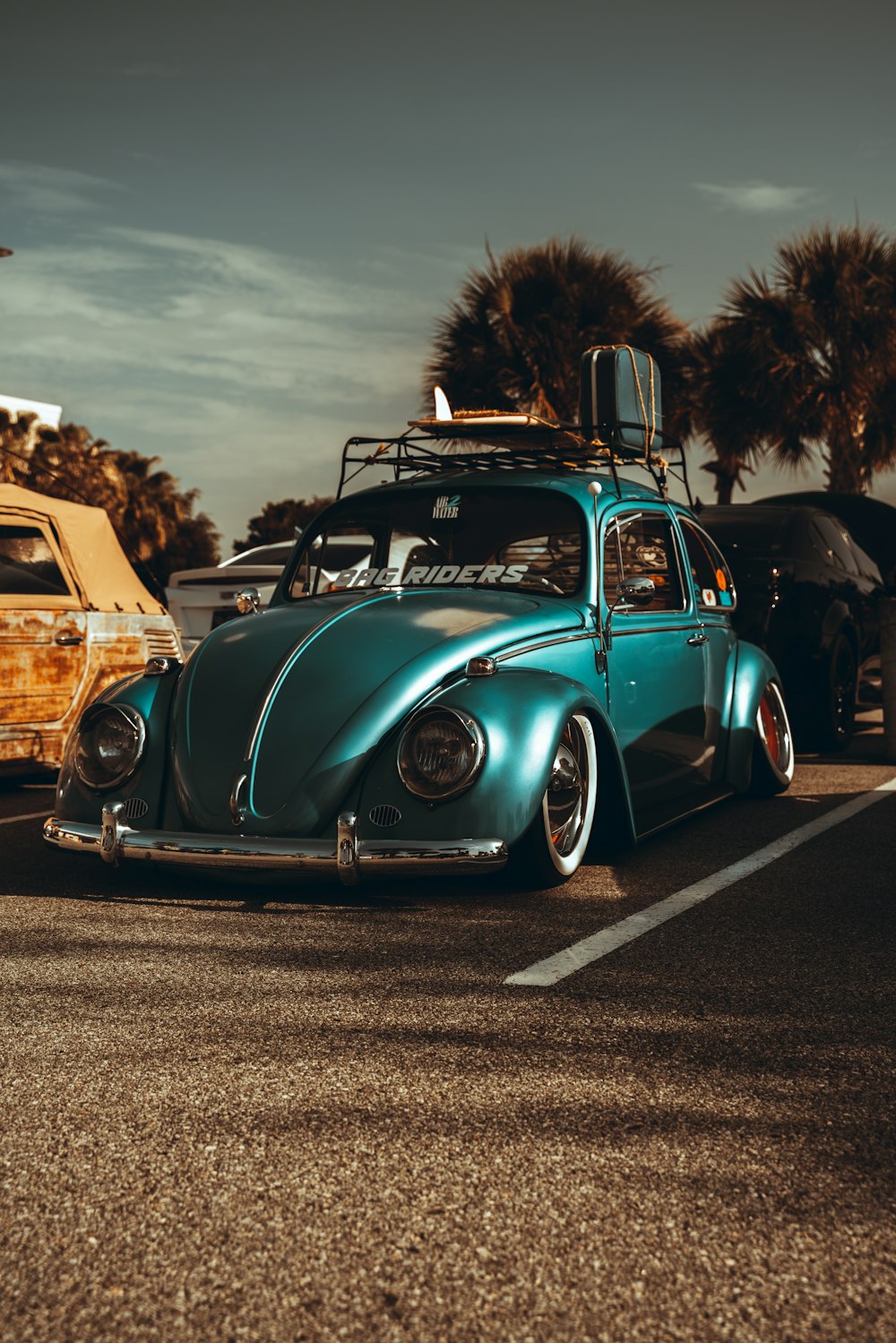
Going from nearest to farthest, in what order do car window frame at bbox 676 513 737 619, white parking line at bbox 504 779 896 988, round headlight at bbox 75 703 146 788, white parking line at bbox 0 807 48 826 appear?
white parking line at bbox 504 779 896 988
round headlight at bbox 75 703 146 788
car window frame at bbox 676 513 737 619
white parking line at bbox 0 807 48 826

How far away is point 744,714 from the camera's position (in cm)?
696

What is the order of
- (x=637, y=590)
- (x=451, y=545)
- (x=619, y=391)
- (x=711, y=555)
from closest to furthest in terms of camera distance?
(x=637, y=590) < (x=451, y=545) < (x=711, y=555) < (x=619, y=391)

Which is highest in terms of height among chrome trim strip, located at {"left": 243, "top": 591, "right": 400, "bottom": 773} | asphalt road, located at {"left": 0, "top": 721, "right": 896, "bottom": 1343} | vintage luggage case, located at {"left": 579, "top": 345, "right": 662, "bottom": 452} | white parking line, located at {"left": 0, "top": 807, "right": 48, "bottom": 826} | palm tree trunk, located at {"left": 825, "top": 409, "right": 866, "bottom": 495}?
palm tree trunk, located at {"left": 825, "top": 409, "right": 866, "bottom": 495}

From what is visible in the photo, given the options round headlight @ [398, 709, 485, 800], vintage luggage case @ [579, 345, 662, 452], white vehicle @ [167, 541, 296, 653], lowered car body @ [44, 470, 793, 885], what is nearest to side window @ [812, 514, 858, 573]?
vintage luggage case @ [579, 345, 662, 452]

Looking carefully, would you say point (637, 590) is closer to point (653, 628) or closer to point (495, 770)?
point (653, 628)

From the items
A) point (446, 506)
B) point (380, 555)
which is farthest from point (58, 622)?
point (446, 506)

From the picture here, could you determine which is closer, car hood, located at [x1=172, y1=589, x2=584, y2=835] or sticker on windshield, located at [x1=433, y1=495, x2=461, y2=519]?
car hood, located at [x1=172, y1=589, x2=584, y2=835]

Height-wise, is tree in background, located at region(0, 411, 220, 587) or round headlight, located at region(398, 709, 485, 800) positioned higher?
tree in background, located at region(0, 411, 220, 587)

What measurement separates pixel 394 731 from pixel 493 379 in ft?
61.1

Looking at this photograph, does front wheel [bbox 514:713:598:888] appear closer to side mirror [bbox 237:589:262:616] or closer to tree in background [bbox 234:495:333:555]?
side mirror [bbox 237:589:262:616]

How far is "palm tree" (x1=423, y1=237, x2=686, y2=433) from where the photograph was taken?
22.5 metres

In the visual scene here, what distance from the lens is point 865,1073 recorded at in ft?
10.2

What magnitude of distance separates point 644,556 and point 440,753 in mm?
2221

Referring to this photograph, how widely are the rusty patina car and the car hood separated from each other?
8.53 feet
